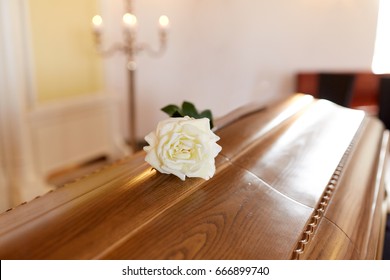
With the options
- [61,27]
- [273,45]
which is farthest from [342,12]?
[61,27]

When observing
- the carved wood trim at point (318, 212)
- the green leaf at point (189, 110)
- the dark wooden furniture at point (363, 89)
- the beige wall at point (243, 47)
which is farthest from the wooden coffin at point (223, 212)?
the dark wooden furniture at point (363, 89)

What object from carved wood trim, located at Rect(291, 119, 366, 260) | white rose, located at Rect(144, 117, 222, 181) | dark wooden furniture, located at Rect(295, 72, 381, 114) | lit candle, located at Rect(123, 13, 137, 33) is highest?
lit candle, located at Rect(123, 13, 137, 33)

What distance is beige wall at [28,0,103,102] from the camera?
2.96m

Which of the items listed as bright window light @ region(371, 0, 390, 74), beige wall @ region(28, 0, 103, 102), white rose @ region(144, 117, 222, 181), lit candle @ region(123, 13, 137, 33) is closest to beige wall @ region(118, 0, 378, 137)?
bright window light @ region(371, 0, 390, 74)

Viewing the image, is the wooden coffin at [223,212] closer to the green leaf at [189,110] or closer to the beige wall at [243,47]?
the green leaf at [189,110]

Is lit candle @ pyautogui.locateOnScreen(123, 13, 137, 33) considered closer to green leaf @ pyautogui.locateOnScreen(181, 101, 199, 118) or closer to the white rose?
green leaf @ pyautogui.locateOnScreen(181, 101, 199, 118)

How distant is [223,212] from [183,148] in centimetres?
14

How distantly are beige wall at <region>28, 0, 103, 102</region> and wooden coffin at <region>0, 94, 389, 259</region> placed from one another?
216 centimetres

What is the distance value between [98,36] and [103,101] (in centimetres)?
76

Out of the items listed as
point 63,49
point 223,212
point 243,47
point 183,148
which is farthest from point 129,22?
point 223,212

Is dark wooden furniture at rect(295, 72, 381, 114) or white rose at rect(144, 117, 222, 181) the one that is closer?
white rose at rect(144, 117, 222, 181)

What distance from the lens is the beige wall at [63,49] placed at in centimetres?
296

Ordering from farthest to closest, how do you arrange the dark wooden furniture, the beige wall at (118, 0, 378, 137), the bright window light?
the dark wooden furniture, the beige wall at (118, 0, 378, 137), the bright window light
